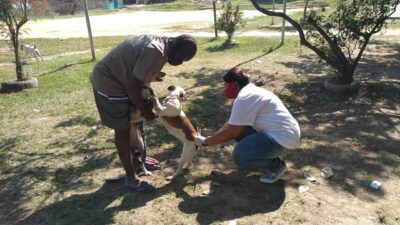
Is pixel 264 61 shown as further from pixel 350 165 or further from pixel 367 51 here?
pixel 350 165

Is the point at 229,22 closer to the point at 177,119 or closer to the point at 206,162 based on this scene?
the point at 206,162

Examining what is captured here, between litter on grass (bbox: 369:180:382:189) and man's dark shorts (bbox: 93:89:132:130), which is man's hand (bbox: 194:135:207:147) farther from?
litter on grass (bbox: 369:180:382:189)

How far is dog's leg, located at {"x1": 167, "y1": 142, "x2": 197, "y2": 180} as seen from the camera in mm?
4309

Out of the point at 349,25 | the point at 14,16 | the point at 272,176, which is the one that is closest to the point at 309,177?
the point at 272,176

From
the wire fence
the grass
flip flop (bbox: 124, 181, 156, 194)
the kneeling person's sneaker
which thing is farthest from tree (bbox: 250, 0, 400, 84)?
the wire fence

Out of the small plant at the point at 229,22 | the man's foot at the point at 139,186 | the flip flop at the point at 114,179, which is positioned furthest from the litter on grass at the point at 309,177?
the small plant at the point at 229,22

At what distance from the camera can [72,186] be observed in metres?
4.39

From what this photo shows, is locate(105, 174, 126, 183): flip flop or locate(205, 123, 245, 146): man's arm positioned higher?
locate(205, 123, 245, 146): man's arm

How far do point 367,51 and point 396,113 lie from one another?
518 cm

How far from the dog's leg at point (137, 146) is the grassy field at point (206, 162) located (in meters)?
0.19

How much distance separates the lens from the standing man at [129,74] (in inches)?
137

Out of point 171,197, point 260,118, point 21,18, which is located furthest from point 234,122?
point 21,18

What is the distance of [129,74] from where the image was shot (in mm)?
3662

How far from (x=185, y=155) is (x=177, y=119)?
459mm
